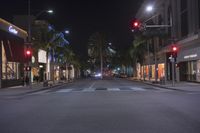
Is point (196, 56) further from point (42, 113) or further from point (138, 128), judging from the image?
point (138, 128)

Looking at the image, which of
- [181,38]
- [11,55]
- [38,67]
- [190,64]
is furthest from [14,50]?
[190,64]

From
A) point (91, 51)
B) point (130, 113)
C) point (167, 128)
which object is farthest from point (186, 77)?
point (91, 51)

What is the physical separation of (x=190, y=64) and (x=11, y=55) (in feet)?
76.5

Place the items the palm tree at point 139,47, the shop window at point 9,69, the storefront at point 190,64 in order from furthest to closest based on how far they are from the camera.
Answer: the palm tree at point 139,47 < the storefront at point 190,64 < the shop window at point 9,69

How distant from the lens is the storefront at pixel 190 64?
5338 cm

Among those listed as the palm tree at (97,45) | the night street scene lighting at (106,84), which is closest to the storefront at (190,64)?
the night street scene lighting at (106,84)

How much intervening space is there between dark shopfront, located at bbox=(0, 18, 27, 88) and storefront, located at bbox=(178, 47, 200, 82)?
798 inches

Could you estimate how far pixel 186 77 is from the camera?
201 ft

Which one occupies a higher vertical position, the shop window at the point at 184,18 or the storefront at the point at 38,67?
the shop window at the point at 184,18

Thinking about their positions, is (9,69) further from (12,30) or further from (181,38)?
(181,38)

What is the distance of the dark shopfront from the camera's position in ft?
158

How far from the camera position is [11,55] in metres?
51.9

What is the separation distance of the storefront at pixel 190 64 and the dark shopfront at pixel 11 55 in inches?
798

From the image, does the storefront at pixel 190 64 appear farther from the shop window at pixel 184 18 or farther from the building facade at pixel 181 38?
the shop window at pixel 184 18
